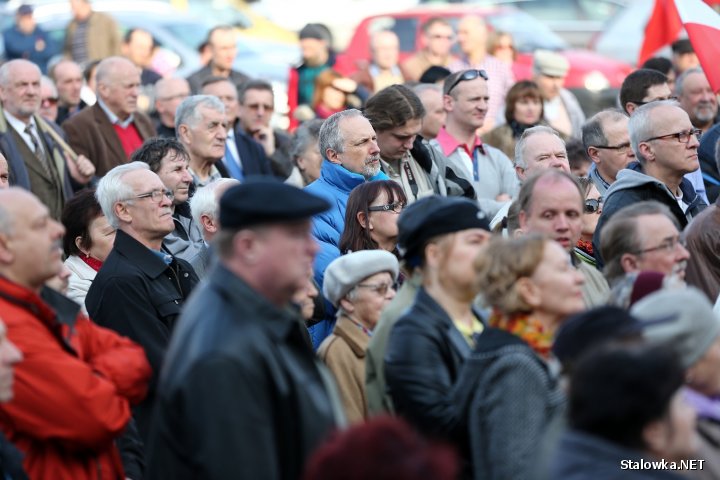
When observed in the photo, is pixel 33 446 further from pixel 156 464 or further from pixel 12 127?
pixel 12 127

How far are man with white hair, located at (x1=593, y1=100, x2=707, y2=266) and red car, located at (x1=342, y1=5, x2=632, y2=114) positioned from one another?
918 centimetres

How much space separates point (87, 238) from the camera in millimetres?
8234

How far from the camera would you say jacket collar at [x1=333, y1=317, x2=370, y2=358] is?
6.73m

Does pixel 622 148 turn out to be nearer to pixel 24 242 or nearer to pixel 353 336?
pixel 353 336

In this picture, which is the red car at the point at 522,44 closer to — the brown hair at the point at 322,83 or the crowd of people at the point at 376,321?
the brown hair at the point at 322,83

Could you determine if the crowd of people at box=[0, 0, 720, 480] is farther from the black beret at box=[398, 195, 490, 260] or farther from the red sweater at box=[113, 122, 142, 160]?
the red sweater at box=[113, 122, 142, 160]

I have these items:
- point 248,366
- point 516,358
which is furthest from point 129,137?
point 248,366

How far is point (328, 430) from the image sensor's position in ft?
14.7

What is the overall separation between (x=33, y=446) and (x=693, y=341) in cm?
252

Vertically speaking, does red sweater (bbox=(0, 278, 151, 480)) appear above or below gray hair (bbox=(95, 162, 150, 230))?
below

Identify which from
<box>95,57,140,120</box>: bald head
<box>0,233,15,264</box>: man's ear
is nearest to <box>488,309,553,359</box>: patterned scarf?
<box>0,233,15,264</box>: man's ear

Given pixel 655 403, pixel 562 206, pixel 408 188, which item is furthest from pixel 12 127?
pixel 655 403

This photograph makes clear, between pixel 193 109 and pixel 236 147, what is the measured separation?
1.75 m

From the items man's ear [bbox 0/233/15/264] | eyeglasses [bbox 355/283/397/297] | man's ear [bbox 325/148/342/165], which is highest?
man's ear [bbox 0/233/15/264]
